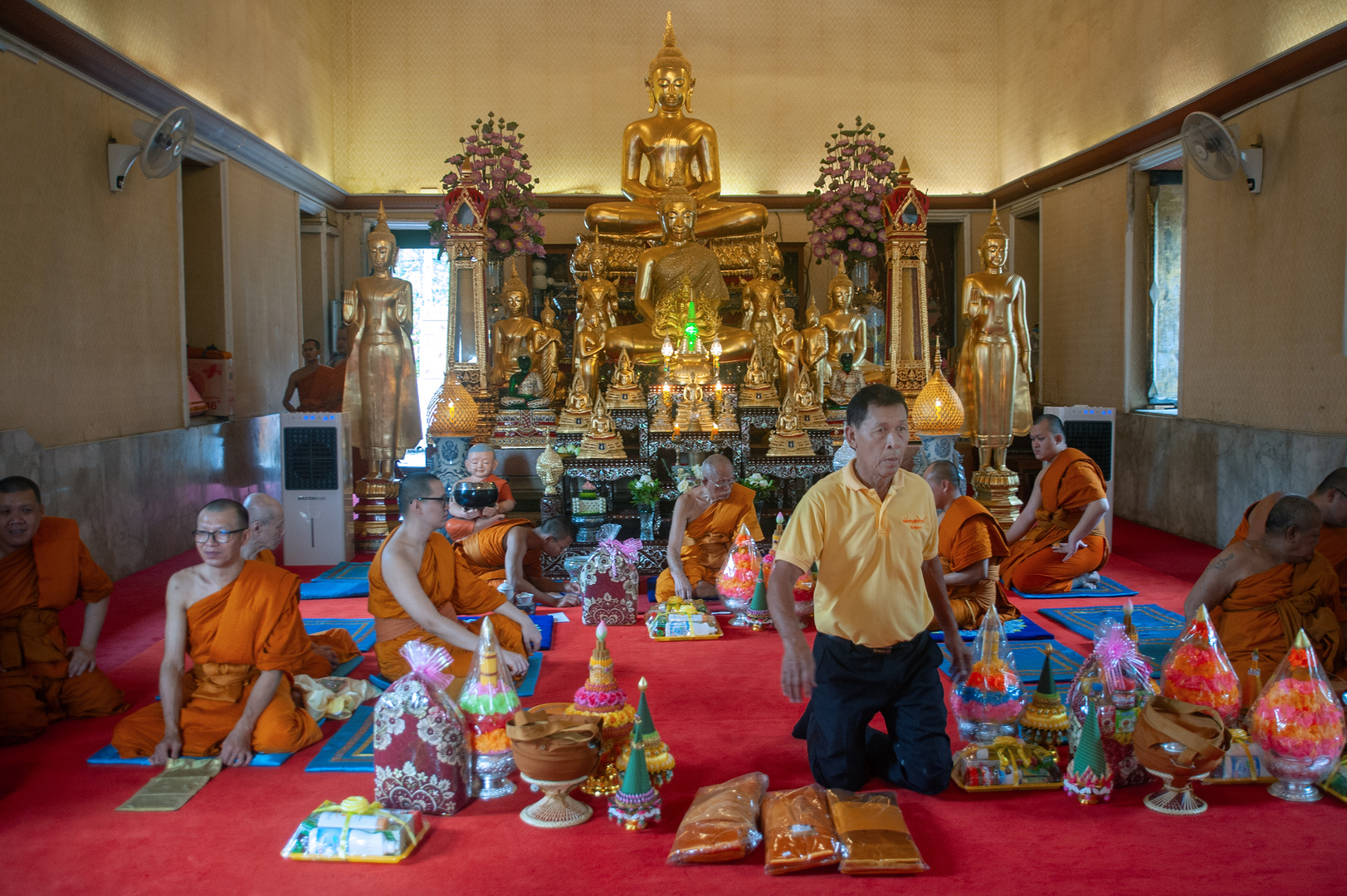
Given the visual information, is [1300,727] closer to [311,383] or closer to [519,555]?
[519,555]

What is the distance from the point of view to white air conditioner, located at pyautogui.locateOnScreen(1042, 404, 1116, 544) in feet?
22.1

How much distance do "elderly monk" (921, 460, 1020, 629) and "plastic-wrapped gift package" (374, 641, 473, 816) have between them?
249cm

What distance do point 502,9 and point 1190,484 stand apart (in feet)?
28.8

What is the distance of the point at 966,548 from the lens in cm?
455

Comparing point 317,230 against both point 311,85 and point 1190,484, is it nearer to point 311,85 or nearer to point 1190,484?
point 311,85

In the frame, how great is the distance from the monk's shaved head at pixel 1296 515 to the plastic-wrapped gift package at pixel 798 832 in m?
2.06

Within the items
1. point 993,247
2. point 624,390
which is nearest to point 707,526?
point 624,390

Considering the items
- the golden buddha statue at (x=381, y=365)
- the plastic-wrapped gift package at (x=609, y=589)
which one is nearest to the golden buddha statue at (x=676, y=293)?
the golden buddha statue at (x=381, y=365)

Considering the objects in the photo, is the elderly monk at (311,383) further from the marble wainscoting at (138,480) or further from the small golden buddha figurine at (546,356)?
the small golden buddha figurine at (546,356)

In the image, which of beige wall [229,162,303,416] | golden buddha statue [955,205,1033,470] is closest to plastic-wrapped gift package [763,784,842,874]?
golden buddha statue [955,205,1033,470]

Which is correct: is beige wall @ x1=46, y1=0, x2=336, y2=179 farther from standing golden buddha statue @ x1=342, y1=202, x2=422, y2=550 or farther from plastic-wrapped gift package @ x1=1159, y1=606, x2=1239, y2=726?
plastic-wrapped gift package @ x1=1159, y1=606, x2=1239, y2=726

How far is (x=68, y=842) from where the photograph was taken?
2801mm

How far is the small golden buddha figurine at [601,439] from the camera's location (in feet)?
22.0

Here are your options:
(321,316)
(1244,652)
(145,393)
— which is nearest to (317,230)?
(321,316)
